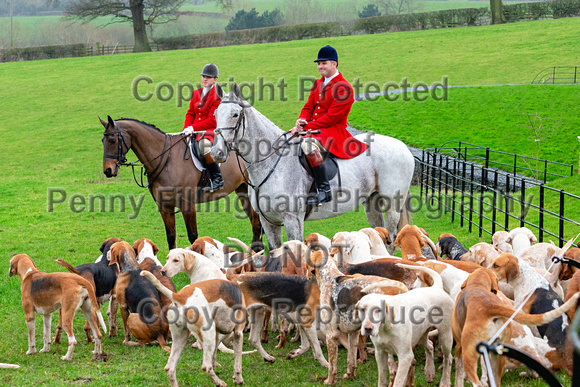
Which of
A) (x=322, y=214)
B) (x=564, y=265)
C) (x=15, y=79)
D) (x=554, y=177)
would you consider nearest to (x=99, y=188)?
(x=322, y=214)

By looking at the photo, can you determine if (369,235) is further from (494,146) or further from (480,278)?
(494,146)

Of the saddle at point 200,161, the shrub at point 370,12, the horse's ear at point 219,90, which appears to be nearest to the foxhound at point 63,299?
the horse's ear at point 219,90

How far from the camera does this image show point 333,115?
7008 mm

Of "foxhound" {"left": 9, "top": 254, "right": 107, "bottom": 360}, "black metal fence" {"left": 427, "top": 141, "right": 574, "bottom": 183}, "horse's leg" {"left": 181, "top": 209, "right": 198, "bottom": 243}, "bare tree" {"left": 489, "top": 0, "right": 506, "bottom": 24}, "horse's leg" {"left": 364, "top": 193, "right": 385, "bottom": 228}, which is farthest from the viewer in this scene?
"bare tree" {"left": 489, "top": 0, "right": 506, "bottom": 24}

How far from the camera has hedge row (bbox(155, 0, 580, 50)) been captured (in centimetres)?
4684

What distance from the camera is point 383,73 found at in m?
34.3

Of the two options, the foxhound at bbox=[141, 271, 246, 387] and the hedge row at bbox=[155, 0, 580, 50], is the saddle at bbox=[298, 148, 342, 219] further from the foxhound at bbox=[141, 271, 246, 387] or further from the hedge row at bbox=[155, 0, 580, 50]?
the hedge row at bbox=[155, 0, 580, 50]

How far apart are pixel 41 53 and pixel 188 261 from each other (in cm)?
4799

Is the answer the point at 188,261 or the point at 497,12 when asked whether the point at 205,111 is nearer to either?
the point at 188,261

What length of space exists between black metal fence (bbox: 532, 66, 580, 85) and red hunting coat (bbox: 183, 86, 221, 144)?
86.2 ft

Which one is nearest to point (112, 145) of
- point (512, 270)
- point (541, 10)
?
point (512, 270)

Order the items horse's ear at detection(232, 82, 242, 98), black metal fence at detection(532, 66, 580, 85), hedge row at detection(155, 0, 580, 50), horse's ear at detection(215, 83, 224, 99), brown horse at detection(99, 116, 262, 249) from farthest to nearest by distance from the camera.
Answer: hedge row at detection(155, 0, 580, 50) < black metal fence at detection(532, 66, 580, 85) < brown horse at detection(99, 116, 262, 249) < horse's ear at detection(215, 83, 224, 99) < horse's ear at detection(232, 82, 242, 98)

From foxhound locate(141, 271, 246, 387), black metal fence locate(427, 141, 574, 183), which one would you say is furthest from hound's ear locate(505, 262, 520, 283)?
black metal fence locate(427, 141, 574, 183)

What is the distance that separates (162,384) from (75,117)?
29.3 metres
